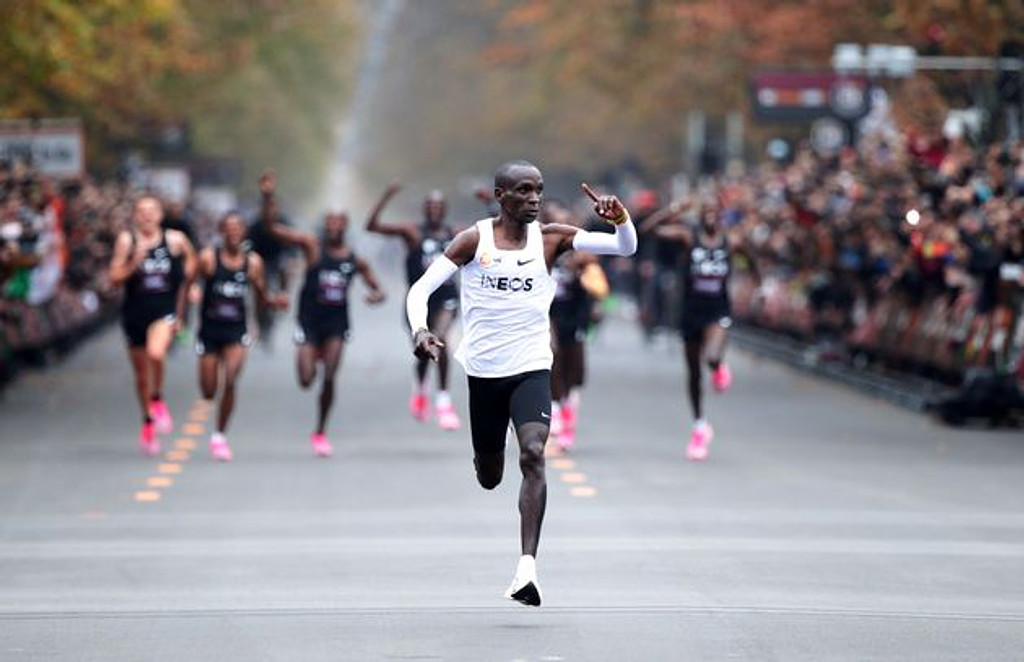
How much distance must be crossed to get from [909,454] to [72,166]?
65.8 feet

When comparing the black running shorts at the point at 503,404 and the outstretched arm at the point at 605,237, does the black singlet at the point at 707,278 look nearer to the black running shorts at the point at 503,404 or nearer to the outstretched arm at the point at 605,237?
the outstretched arm at the point at 605,237

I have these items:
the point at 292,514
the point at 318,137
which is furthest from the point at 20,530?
the point at 318,137

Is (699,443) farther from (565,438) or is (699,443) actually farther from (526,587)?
(526,587)

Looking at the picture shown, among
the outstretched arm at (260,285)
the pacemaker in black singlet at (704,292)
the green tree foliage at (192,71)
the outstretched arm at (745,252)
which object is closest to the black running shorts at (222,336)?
the outstretched arm at (260,285)

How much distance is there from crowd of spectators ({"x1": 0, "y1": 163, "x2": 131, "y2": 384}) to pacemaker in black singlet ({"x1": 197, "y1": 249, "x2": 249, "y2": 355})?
430 cm

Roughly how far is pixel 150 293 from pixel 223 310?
918 mm

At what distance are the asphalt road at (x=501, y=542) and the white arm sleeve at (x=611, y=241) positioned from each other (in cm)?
151

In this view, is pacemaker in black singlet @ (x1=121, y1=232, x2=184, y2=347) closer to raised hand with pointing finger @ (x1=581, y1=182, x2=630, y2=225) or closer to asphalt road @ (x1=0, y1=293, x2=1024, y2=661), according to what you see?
asphalt road @ (x1=0, y1=293, x2=1024, y2=661)

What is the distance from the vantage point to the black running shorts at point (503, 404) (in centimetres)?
1199

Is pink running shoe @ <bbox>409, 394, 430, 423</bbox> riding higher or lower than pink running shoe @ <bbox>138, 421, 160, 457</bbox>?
lower

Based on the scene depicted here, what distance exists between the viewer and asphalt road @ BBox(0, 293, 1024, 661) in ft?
35.4

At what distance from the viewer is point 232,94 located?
7625 cm

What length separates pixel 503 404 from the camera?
12242 mm

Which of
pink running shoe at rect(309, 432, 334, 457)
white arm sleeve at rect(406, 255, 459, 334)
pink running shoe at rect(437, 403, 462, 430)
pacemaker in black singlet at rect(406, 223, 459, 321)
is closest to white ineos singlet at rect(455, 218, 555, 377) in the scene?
white arm sleeve at rect(406, 255, 459, 334)
